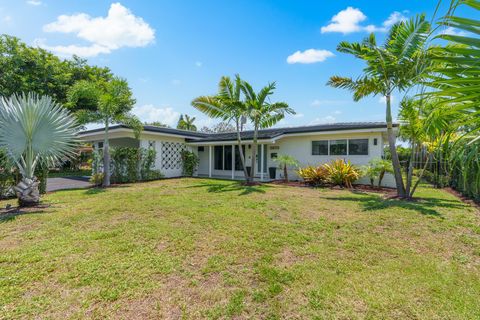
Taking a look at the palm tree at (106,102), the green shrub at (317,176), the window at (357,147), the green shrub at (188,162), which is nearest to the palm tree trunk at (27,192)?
the palm tree at (106,102)

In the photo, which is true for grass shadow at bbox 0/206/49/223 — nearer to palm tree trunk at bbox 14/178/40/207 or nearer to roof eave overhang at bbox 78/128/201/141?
palm tree trunk at bbox 14/178/40/207

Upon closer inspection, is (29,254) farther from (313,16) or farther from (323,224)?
(313,16)

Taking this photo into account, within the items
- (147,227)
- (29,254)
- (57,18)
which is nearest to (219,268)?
(147,227)

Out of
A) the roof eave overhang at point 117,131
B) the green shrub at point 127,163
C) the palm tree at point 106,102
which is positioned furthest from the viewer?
the roof eave overhang at point 117,131

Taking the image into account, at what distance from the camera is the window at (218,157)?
63.2 ft

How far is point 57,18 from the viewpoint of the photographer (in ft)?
35.6

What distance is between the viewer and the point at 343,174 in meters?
12.4

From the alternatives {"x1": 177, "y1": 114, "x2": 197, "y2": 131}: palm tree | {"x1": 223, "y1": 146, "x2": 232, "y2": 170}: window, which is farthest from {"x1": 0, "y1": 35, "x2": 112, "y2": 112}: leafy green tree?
{"x1": 177, "y1": 114, "x2": 197, "y2": 131}: palm tree

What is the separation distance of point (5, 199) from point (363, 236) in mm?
11471

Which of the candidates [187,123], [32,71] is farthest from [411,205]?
[187,123]

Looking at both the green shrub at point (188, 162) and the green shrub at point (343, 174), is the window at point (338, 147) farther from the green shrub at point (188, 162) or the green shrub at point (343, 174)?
the green shrub at point (188, 162)

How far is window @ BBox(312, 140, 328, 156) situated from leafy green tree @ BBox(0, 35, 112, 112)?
52.0 feet

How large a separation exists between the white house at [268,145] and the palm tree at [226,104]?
8.71ft

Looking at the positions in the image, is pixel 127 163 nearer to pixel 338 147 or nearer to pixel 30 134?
pixel 30 134
